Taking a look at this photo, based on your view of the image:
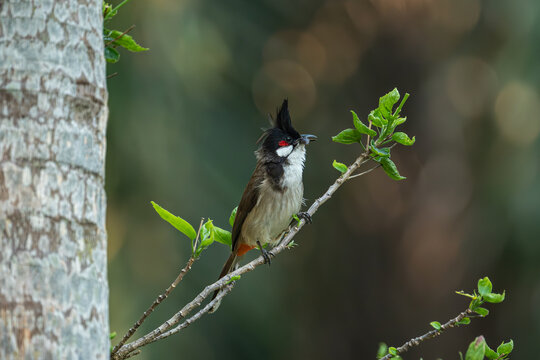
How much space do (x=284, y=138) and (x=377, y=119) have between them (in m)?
1.89

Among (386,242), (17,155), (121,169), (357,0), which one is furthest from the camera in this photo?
(357,0)

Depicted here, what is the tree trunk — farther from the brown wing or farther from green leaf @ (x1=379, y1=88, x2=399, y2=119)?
the brown wing

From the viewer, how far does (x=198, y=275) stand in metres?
8.33

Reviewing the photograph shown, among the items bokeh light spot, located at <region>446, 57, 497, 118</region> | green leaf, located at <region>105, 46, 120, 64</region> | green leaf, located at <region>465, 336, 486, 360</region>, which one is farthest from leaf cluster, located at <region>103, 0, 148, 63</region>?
bokeh light spot, located at <region>446, 57, 497, 118</region>

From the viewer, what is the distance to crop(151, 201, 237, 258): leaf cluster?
6.74 ft

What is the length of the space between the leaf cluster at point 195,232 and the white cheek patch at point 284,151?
5.59ft

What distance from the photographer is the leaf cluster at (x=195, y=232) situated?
205 centimetres

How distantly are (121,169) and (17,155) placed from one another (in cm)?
661

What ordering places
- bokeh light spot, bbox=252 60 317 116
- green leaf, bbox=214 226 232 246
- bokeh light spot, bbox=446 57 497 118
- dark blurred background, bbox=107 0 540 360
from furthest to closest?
bokeh light spot, bbox=252 60 317 116 < bokeh light spot, bbox=446 57 497 118 < dark blurred background, bbox=107 0 540 360 < green leaf, bbox=214 226 232 246

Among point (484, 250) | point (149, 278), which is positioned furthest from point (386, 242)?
point (149, 278)

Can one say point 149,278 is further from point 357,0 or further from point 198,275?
point 357,0

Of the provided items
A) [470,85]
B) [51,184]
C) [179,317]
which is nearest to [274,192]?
[179,317]

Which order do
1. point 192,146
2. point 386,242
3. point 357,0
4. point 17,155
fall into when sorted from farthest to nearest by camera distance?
1. point 357,0
2. point 386,242
3. point 192,146
4. point 17,155

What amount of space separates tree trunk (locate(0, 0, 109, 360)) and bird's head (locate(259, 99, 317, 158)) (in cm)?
256
